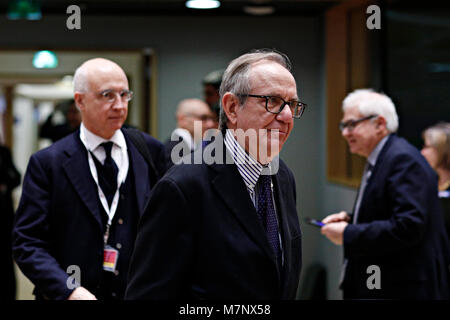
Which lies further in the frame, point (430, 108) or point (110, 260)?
point (430, 108)

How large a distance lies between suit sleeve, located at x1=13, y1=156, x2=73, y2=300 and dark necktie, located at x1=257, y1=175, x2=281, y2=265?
744 mm

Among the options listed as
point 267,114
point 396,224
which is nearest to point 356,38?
point 396,224

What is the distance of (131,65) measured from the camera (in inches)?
245

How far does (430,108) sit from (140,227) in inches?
144

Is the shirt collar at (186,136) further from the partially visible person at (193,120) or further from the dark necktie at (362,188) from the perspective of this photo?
the dark necktie at (362,188)

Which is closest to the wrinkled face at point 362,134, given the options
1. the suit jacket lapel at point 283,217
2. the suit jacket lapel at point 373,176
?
the suit jacket lapel at point 373,176

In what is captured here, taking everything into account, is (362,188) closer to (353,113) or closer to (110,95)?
(353,113)

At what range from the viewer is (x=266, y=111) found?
1.44 m

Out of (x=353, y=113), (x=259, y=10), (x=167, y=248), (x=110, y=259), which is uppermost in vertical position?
(x=259, y=10)

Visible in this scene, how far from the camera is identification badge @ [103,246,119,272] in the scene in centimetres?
197

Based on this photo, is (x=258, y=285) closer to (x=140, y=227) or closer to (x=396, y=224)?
Answer: (x=140, y=227)

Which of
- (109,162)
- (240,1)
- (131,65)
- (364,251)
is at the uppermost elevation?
(240,1)

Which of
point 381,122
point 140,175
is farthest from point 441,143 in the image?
point 140,175

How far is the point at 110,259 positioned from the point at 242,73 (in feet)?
2.86
